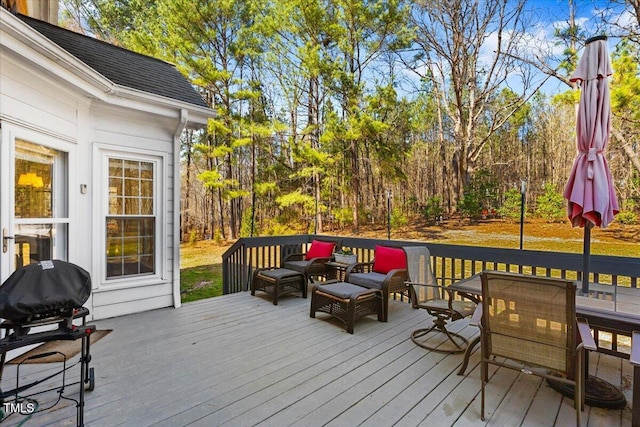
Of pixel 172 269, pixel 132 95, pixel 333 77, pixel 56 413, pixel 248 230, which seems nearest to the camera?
pixel 56 413

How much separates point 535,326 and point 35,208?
4361mm

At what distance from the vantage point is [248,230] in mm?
13000

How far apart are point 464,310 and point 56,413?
3.23m

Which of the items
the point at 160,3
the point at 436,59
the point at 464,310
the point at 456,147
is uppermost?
the point at 160,3

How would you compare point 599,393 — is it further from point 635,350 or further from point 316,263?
point 316,263

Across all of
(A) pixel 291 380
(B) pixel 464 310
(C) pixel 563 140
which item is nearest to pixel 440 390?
(B) pixel 464 310

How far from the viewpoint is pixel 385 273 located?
438 cm

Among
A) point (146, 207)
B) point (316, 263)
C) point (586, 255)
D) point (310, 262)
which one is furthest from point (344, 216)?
point (586, 255)

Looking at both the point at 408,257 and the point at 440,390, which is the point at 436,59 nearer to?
the point at 408,257

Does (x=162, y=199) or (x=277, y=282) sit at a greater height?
(x=162, y=199)

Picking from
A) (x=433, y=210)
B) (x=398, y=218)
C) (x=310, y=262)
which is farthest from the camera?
(x=398, y=218)

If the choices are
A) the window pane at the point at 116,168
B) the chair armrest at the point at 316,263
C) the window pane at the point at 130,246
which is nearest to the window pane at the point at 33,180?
the window pane at the point at 116,168

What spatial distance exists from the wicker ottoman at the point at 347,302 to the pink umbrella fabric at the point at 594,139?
7.12 feet

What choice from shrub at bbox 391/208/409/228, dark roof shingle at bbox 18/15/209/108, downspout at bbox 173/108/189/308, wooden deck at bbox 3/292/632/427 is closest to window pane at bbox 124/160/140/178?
downspout at bbox 173/108/189/308
